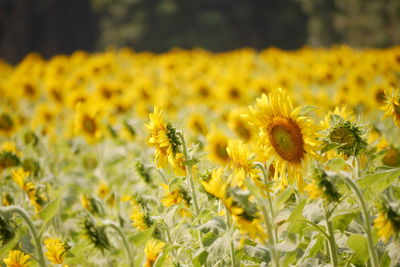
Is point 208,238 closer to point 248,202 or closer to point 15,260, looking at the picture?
point 248,202

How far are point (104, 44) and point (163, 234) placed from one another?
19078 mm

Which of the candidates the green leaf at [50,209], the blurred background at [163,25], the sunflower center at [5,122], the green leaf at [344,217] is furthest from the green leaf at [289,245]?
the blurred background at [163,25]

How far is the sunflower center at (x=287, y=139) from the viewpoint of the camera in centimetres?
134

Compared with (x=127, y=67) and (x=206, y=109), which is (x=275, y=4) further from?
(x=206, y=109)

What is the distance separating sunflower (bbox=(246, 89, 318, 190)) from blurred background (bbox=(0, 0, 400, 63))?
52.1 ft

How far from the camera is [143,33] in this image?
62.1 feet

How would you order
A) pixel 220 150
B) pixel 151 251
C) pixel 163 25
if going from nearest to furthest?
pixel 151 251 → pixel 220 150 → pixel 163 25

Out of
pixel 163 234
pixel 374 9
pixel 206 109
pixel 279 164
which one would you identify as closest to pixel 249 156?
pixel 279 164

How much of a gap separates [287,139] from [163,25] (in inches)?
719

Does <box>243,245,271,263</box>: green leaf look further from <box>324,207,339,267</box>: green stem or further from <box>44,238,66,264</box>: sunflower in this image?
<box>44,238,66,264</box>: sunflower

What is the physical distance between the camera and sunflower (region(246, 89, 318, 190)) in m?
1.33

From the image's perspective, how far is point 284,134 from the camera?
135 centimetres

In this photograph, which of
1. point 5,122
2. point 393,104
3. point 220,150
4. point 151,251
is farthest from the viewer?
point 5,122

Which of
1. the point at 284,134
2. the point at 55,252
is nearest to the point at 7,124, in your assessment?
the point at 55,252
